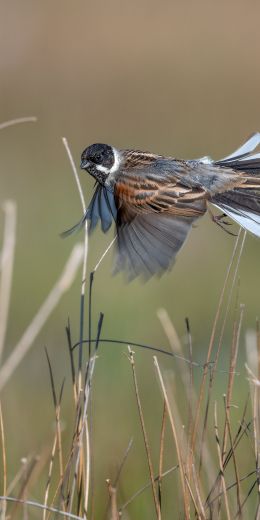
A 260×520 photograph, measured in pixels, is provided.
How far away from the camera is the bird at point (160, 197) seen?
3.43m

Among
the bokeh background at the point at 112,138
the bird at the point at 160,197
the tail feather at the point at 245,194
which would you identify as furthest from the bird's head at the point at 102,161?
the bokeh background at the point at 112,138

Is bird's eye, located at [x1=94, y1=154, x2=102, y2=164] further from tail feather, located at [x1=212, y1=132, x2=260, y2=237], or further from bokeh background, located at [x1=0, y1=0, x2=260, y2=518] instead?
bokeh background, located at [x1=0, y1=0, x2=260, y2=518]

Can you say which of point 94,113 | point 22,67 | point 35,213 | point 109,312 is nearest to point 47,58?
point 22,67

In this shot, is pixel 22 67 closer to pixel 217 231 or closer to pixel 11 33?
pixel 11 33

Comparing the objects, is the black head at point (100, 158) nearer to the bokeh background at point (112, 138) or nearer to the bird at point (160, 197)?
the bird at point (160, 197)

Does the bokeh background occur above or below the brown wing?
below

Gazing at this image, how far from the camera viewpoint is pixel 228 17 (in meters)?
14.7

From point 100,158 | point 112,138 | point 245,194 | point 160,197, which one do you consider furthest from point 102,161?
point 112,138

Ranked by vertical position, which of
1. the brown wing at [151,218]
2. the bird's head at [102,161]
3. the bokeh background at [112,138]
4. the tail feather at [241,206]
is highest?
the bird's head at [102,161]

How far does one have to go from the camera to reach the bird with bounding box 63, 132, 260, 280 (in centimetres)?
343

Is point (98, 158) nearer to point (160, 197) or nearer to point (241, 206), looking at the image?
point (160, 197)

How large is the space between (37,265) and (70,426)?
2413 millimetres

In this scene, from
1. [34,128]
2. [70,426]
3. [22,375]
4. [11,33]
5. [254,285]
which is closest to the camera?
[70,426]

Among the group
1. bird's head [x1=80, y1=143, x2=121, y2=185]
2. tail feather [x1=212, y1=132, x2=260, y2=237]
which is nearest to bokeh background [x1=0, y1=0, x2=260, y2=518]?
bird's head [x1=80, y1=143, x2=121, y2=185]
